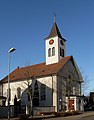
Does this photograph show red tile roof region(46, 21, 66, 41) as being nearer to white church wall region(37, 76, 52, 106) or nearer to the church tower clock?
the church tower clock

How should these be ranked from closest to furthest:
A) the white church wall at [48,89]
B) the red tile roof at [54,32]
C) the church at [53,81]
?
the church at [53,81]
the white church wall at [48,89]
the red tile roof at [54,32]

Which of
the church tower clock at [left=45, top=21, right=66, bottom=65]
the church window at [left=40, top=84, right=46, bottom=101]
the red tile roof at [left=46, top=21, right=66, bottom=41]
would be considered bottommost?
the church window at [left=40, top=84, right=46, bottom=101]

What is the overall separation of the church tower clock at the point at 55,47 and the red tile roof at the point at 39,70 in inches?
55.0

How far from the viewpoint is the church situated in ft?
193

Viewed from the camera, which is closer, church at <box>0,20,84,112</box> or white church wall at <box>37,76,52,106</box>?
church at <box>0,20,84,112</box>

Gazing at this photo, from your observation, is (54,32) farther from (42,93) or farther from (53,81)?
(42,93)

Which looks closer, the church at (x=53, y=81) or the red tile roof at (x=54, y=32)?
the church at (x=53, y=81)

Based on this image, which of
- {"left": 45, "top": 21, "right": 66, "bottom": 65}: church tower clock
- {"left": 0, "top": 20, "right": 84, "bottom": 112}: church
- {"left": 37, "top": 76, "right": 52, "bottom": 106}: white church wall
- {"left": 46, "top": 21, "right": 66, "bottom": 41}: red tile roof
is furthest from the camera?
{"left": 46, "top": 21, "right": 66, "bottom": 41}: red tile roof

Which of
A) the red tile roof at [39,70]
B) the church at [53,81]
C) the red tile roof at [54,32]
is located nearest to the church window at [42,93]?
the church at [53,81]

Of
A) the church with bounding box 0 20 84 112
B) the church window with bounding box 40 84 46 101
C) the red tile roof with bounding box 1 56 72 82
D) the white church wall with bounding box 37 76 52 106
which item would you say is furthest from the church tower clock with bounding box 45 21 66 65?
the church window with bounding box 40 84 46 101

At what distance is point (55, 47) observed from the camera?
64.4 metres

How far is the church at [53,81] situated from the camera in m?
58.9

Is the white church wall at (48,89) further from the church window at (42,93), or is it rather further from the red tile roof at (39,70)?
the red tile roof at (39,70)

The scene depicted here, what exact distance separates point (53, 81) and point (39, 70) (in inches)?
297
